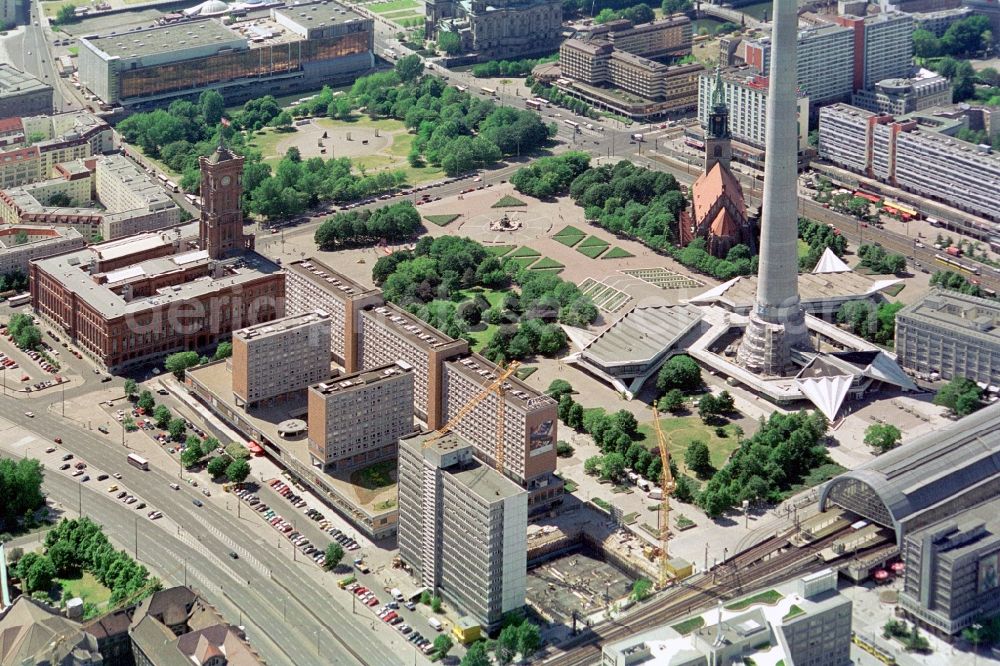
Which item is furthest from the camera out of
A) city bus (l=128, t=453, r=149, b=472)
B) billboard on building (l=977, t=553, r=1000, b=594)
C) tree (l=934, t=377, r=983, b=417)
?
tree (l=934, t=377, r=983, b=417)

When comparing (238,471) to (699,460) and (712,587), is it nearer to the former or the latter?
(699,460)

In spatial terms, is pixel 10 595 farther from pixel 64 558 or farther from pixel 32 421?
pixel 32 421

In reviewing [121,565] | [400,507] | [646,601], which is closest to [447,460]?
[400,507]

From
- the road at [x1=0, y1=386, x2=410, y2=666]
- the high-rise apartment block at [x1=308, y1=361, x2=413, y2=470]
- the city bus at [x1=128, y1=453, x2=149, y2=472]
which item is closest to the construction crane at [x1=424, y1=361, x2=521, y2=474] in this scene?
the high-rise apartment block at [x1=308, y1=361, x2=413, y2=470]

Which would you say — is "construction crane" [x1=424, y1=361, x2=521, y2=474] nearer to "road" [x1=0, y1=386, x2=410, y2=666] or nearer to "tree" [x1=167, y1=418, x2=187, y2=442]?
"road" [x1=0, y1=386, x2=410, y2=666]

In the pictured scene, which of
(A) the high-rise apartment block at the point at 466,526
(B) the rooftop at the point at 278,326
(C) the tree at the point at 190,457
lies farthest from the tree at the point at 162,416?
(A) the high-rise apartment block at the point at 466,526

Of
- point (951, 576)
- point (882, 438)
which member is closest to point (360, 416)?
point (882, 438)
